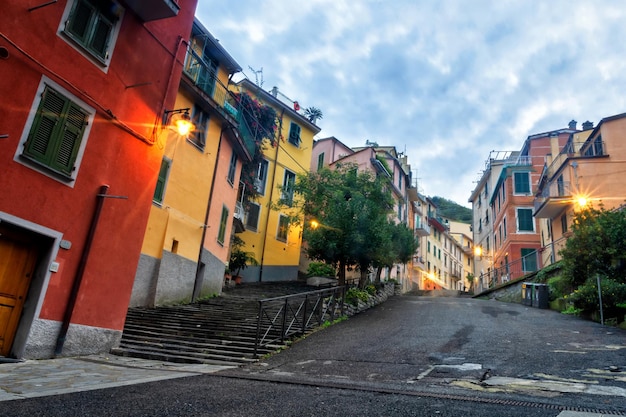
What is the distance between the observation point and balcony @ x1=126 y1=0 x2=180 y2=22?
9.10m

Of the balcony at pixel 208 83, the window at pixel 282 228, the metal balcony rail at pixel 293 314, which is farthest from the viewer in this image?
the window at pixel 282 228

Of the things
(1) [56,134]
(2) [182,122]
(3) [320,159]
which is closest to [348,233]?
(2) [182,122]

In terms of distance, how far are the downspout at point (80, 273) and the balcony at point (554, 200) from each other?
23427 mm

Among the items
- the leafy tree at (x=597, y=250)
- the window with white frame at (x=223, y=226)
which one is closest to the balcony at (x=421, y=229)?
the leafy tree at (x=597, y=250)

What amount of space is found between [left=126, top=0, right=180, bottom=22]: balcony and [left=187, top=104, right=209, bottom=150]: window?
6220 mm

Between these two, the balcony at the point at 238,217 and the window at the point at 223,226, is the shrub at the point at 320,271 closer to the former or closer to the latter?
the balcony at the point at 238,217

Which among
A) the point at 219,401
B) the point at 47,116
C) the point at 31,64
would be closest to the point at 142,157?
the point at 47,116

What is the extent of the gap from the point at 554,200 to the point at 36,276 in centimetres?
2477

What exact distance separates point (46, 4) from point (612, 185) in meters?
25.5

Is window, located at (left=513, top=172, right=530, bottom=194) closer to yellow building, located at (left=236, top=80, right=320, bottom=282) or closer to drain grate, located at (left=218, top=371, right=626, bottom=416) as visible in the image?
yellow building, located at (left=236, top=80, right=320, bottom=282)

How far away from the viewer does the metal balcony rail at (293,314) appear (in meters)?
10.4

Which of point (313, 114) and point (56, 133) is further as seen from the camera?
point (313, 114)

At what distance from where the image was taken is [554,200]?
23.9 meters

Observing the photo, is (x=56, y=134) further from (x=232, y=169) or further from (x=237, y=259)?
(x=237, y=259)
